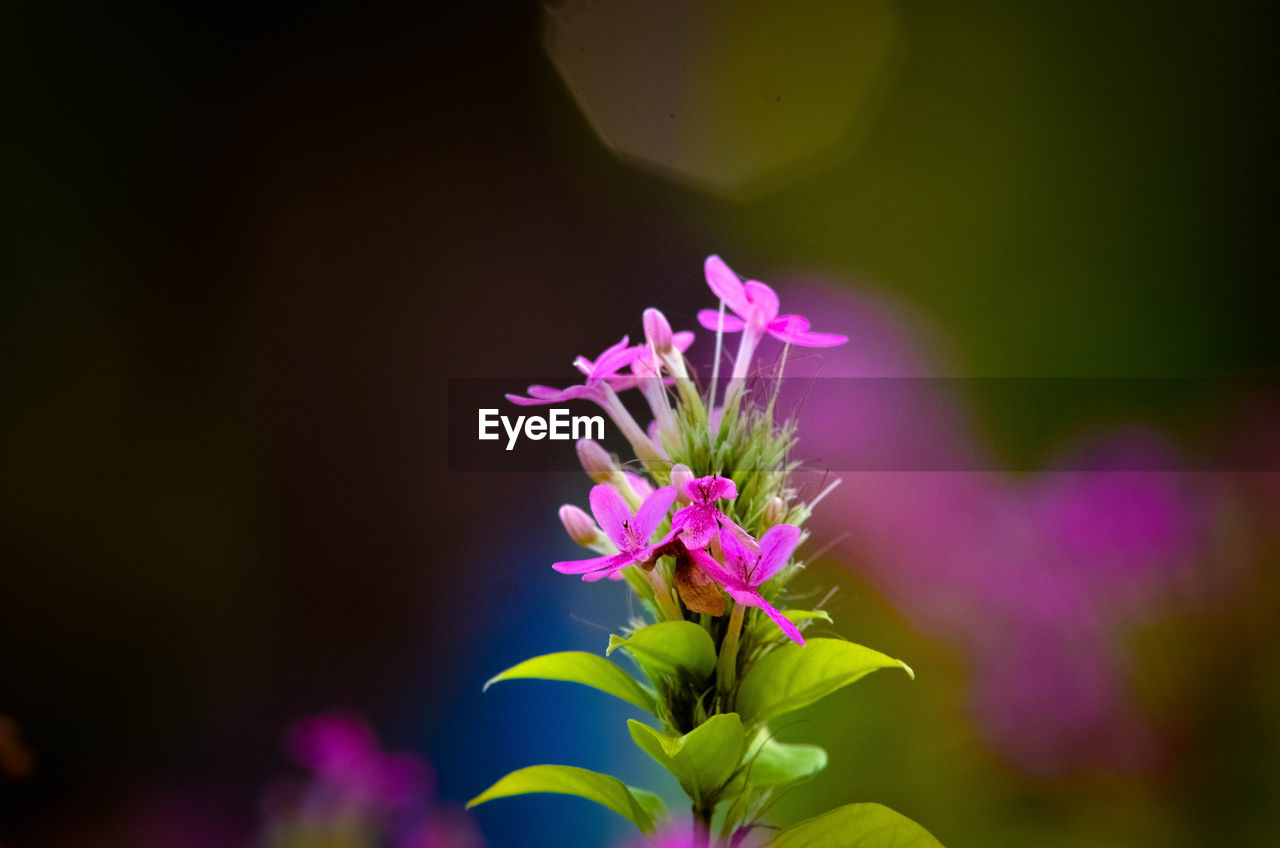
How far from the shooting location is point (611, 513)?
1.55 feet

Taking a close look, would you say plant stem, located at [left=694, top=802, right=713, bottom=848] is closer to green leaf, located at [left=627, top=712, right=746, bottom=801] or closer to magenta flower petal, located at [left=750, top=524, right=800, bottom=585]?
green leaf, located at [left=627, top=712, right=746, bottom=801]

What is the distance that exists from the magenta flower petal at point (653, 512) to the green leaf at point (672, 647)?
0.05m

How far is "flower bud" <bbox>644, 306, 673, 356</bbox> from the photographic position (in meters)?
0.57

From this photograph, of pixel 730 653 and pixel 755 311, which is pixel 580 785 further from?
pixel 755 311

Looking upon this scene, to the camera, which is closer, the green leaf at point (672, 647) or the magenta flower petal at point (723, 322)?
the green leaf at point (672, 647)

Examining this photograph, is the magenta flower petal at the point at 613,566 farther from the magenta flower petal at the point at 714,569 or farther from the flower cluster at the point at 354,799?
the flower cluster at the point at 354,799

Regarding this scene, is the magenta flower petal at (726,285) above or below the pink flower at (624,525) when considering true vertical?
above

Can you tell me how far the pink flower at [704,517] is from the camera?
453mm

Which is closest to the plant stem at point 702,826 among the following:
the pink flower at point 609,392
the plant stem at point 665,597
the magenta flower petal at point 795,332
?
the plant stem at point 665,597

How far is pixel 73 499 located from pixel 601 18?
1.10m

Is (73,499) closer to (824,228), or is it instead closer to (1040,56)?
(824,228)

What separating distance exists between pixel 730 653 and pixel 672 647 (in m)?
0.05

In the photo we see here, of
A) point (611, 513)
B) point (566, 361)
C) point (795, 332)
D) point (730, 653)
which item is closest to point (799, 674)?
point (730, 653)

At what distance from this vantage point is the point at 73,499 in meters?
1.29
